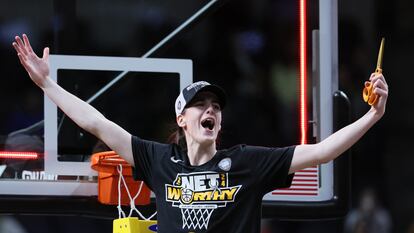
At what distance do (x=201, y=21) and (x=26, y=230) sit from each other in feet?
9.73

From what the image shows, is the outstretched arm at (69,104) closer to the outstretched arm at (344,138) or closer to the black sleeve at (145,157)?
the black sleeve at (145,157)

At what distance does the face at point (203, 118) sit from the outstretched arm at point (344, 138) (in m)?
0.34

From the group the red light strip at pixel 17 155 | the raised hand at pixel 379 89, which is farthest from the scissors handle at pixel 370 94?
the red light strip at pixel 17 155

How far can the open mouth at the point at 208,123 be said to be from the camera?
429cm

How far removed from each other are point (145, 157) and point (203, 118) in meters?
0.31

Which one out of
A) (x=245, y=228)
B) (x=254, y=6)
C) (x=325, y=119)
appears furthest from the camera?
(x=254, y=6)

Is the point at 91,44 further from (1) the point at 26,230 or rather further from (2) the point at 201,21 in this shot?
(1) the point at 26,230

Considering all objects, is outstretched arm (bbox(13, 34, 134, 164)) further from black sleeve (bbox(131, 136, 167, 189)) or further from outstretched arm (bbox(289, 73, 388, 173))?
outstretched arm (bbox(289, 73, 388, 173))

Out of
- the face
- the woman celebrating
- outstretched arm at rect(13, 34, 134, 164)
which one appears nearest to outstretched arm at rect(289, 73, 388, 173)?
the woman celebrating

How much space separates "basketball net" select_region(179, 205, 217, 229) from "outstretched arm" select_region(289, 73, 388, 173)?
1.25 ft

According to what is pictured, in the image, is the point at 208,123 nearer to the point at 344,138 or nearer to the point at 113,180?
the point at 344,138

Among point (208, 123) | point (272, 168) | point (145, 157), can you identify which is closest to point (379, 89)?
point (272, 168)

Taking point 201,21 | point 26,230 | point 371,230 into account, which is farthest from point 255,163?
point 371,230

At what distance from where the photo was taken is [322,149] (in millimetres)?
4195
